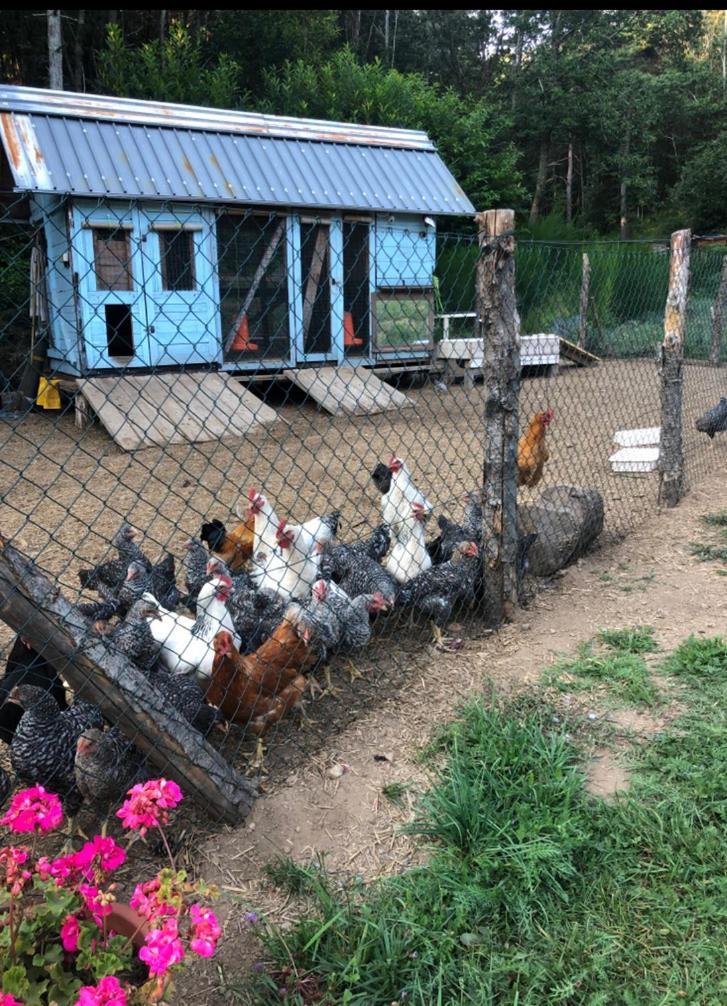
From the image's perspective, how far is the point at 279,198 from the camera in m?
10.1

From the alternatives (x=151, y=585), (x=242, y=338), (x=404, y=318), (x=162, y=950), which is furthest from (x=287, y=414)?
(x=162, y=950)

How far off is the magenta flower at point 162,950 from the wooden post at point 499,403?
244 centimetres

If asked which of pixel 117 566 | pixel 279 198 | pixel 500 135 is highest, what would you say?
pixel 500 135

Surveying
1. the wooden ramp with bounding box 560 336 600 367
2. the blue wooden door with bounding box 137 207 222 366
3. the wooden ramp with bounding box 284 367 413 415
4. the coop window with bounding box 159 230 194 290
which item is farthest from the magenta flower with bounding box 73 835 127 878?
the wooden ramp with bounding box 560 336 600 367

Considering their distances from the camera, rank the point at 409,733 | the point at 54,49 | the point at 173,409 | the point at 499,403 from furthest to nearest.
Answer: the point at 54,49 → the point at 173,409 → the point at 499,403 → the point at 409,733

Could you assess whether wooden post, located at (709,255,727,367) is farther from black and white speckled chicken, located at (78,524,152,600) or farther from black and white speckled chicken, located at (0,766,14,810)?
black and white speckled chicken, located at (0,766,14,810)

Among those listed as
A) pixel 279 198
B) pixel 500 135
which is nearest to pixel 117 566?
pixel 279 198

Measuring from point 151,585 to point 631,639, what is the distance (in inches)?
84.0

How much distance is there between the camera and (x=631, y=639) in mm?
3330

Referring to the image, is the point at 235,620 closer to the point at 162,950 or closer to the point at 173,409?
the point at 162,950

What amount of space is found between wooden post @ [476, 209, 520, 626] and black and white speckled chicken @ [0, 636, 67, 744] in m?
1.94

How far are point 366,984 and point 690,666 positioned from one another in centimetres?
191

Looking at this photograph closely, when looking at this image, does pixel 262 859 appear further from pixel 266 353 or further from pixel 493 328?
pixel 266 353

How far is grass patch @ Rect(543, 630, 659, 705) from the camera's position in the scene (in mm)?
2900
